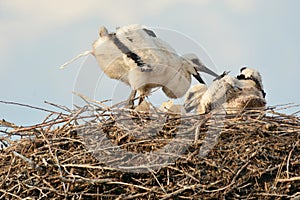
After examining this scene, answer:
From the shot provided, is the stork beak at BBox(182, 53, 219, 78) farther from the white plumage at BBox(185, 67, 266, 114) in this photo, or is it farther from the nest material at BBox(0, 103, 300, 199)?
the nest material at BBox(0, 103, 300, 199)

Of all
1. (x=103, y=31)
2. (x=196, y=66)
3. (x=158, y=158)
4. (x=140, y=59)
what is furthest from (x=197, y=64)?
(x=158, y=158)

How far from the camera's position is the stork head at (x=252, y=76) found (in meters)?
6.27

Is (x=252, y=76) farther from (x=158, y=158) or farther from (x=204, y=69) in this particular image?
(x=158, y=158)

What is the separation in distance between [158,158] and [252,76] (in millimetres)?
2202

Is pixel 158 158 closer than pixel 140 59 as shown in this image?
Yes

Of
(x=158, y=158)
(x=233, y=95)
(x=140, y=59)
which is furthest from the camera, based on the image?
(x=140, y=59)

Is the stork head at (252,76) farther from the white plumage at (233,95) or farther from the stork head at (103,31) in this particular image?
the stork head at (103,31)

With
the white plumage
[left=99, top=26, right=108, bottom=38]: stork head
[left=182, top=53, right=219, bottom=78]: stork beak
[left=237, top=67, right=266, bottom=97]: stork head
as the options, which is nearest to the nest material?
the white plumage

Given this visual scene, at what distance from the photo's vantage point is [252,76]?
20.8 ft

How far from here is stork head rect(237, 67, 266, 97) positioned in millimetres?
6273

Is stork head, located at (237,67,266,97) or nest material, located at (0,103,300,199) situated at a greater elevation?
stork head, located at (237,67,266,97)

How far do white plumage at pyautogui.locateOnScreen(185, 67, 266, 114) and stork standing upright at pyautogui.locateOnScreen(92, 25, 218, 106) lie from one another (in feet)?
1.37

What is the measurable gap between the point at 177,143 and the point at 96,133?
0.53m

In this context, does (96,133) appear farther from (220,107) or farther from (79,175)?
(220,107)
